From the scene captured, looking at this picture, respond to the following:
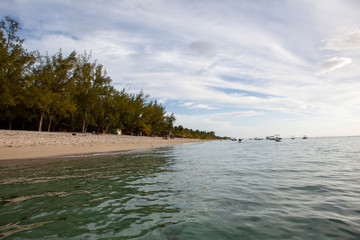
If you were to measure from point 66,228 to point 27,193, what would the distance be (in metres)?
3.74

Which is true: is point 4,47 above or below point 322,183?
above

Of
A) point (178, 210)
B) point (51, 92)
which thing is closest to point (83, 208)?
point (178, 210)

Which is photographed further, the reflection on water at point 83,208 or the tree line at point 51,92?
the tree line at point 51,92

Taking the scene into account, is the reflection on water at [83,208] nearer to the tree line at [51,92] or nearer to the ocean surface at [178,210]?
the ocean surface at [178,210]

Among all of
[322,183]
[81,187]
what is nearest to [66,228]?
[81,187]

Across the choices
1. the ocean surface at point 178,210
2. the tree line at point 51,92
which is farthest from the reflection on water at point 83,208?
the tree line at point 51,92

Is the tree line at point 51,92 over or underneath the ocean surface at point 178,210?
over

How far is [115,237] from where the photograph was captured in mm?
3600

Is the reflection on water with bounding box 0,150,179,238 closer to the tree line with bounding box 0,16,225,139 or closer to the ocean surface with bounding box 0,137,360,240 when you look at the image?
the ocean surface with bounding box 0,137,360,240

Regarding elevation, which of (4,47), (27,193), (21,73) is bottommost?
(27,193)

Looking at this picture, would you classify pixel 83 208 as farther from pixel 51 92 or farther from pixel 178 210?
pixel 51 92

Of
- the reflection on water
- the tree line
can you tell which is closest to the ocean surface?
the reflection on water

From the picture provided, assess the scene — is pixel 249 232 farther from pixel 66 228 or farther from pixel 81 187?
pixel 81 187

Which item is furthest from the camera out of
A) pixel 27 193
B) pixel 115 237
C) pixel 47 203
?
pixel 27 193
